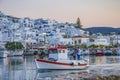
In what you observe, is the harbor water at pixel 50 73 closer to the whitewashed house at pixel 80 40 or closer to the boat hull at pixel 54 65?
the boat hull at pixel 54 65

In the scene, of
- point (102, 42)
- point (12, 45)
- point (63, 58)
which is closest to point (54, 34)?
point (102, 42)

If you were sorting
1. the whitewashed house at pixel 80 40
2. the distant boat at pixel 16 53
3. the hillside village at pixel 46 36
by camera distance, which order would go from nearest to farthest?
1. the distant boat at pixel 16 53
2. the hillside village at pixel 46 36
3. the whitewashed house at pixel 80 40

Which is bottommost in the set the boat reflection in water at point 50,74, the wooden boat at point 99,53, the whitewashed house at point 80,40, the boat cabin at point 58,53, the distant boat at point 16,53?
the wooden boat at point 99,53

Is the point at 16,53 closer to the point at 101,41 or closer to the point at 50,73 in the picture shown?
the point at 101,41

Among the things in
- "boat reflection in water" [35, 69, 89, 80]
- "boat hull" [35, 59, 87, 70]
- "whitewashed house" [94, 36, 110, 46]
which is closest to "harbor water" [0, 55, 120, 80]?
"boat reflection in water" [35, 69, 89, 80]

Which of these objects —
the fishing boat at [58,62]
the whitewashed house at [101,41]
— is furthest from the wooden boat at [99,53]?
the fishing boat at [58,62]

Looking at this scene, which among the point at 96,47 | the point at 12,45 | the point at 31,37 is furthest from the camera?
the point at 31,37

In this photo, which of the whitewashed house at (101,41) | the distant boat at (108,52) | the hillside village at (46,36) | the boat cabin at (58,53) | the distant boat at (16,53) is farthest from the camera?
the whitewashed house at (101,41)

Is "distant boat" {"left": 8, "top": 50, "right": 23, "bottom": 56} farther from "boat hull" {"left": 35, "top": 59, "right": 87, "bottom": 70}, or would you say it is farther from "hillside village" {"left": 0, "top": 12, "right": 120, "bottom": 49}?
"boat hull" {"left": 35, "top": 59, "right": 87, "bottom": 70}

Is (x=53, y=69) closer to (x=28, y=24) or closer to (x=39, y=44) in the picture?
(x=39, y=44)

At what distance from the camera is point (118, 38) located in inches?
1603

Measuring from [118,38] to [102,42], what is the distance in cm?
339

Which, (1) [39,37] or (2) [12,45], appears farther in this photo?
(1) [39,37]

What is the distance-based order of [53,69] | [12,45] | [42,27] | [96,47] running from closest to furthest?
[53,69]
[12,45]
[96,47]
[42,27]
